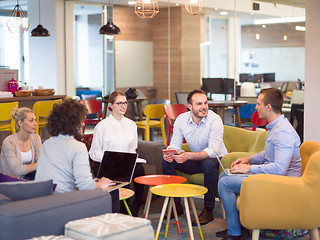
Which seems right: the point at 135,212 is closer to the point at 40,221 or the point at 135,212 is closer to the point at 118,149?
the point at 118,149

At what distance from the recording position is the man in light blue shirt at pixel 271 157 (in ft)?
14.2

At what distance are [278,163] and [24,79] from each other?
37.6ft

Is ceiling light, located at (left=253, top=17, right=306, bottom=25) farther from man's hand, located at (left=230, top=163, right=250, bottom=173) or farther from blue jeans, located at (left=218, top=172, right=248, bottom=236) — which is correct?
blue jeans, located at (left=218, top=172, right=248, bottom=236)

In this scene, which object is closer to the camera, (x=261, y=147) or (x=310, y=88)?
(x=261, y=147)

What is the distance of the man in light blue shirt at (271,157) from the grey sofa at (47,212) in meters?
1.41

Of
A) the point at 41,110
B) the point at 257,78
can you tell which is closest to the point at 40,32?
the point at 41,110

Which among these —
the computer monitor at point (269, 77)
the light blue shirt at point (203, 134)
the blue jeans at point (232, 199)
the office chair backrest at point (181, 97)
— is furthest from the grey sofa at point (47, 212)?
the office chair backrest at point (181, 97)

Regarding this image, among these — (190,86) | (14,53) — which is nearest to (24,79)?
(14,53)

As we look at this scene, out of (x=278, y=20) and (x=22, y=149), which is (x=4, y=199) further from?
(x=278, y=20)

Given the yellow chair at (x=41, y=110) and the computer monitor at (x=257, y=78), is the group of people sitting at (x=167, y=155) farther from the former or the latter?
the computer monitor at (x=257, y=78)

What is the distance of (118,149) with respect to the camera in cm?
529

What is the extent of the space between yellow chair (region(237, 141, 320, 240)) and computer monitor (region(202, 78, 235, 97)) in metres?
5.08

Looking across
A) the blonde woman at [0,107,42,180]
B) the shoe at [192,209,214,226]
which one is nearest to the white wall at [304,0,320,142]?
the shoe at [192,209,214,226]

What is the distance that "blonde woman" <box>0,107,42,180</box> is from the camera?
4629 mm
